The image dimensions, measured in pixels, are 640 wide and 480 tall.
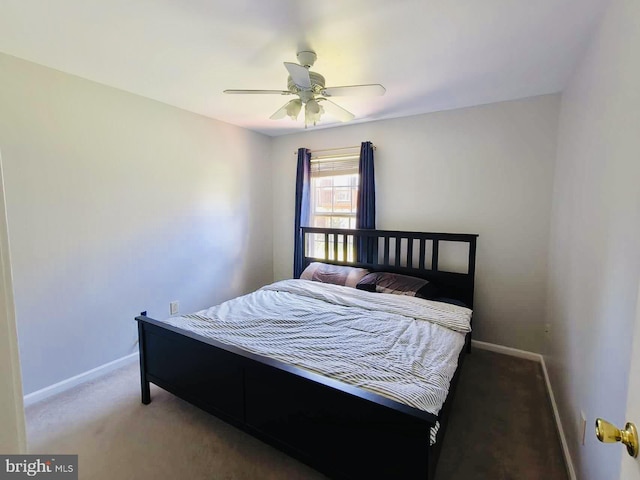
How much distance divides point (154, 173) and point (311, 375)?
7.95 feet

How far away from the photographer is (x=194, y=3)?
1.53 metres

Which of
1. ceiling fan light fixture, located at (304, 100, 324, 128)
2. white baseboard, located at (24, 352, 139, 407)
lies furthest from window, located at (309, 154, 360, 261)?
white baseboard, located at (24, 352, 139, 407)

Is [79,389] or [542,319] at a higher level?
[542,319]

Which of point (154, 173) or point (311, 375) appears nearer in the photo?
point (311, 375)

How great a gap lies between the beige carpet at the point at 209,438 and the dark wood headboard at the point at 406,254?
37.1 inches

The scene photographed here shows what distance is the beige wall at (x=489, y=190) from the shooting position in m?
2.74

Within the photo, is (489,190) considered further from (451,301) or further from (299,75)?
(299,75)

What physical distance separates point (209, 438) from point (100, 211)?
1.95m

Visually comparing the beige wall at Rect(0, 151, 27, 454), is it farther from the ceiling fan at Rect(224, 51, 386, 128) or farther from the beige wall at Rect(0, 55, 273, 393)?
the beige wall at Rect(0, 55, 273, 393)

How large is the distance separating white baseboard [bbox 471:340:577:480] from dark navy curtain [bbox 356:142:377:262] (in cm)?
141

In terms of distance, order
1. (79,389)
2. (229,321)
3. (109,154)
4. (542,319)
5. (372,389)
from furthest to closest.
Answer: (542,319), (109,154), (79,389), (229,321), (372,389)

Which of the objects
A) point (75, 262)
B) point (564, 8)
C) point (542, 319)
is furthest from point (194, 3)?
point (542, 319)

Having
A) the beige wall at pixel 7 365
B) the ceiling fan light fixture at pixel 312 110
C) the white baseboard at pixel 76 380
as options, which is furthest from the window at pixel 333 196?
the beige wall at pixel 7 365

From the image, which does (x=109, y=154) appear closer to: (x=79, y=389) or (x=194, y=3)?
(x=194, y=3)
